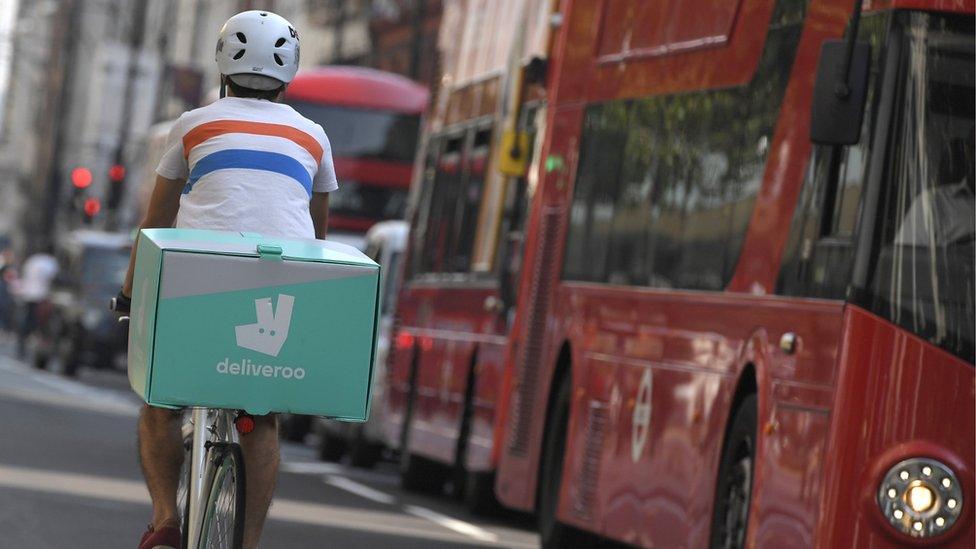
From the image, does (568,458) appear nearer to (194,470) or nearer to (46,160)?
(194,470)

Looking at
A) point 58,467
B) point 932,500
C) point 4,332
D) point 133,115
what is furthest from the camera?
point 133,115

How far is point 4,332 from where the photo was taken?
6300cm

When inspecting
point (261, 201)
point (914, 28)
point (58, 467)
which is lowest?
point (58, 467)

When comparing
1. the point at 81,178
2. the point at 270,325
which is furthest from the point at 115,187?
the point at 270,325

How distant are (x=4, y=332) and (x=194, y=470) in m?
57.2

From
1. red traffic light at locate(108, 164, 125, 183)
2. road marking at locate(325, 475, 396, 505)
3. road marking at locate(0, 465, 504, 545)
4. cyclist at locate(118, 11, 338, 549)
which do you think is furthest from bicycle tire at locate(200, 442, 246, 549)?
red traffic light at locate(108, 164, 125, 183)

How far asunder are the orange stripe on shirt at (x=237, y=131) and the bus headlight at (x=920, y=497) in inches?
88.4

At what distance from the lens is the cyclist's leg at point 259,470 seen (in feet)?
22.1

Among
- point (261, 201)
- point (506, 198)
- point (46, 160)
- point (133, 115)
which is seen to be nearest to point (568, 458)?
point (506, 198)

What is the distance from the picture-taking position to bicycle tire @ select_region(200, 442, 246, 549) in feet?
22.1

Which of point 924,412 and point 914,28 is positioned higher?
point 914,28

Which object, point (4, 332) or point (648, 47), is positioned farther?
point (4, 332)

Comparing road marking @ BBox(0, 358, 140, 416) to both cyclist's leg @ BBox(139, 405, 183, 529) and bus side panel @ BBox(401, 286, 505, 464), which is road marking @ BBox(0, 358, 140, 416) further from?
cyclist's leg @ BBox(139, 405, 183, 529)

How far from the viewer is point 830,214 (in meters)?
8.90
